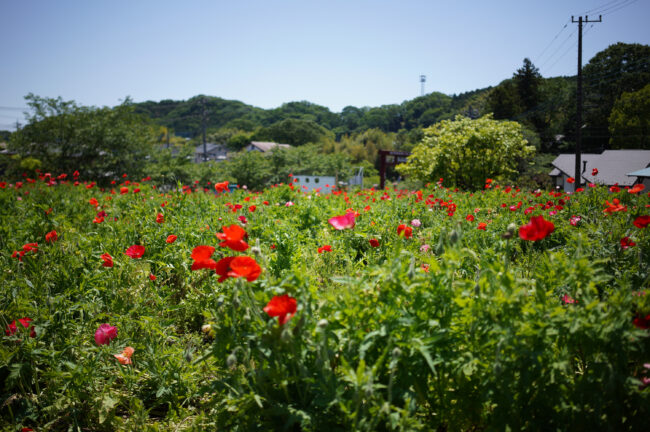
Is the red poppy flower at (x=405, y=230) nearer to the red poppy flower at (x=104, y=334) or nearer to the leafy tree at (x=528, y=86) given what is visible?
the red poppy flower at (x=104, y=334)

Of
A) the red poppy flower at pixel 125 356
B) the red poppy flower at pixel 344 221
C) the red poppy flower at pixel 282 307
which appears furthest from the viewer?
the red poppy flower at pixel 125 356

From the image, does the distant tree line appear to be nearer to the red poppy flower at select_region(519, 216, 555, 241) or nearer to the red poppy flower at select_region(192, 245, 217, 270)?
the red poppy flower at select_region(192, 245, 217, 270)

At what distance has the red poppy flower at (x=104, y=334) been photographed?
78.3 inches

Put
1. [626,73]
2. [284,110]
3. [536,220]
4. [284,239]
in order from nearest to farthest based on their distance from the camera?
[536,220] < [284,239] < [626,73] < [284,110]

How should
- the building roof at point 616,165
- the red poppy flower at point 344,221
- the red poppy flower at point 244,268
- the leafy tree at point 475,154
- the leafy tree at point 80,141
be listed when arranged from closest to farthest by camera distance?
the red poppy flower at point 244,268, the red poppy flower at point 344,221, the leafy tree at point 475,154, the leafy tree at point 80,141, the building roof at point 616,165

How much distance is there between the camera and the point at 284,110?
4099 inches

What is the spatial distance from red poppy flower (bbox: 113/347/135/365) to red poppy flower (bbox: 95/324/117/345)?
103mm

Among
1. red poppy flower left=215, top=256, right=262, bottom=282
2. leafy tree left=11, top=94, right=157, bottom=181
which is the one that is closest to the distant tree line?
leafy tree left=11, top=94, right=157, bottom=181

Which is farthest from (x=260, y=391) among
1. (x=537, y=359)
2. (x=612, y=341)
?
(x=612, y=341)

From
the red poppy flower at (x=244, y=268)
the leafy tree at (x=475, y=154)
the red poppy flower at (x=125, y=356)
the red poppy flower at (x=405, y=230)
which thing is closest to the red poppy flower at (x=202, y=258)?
the red poppy flower at (x=244, y=268)

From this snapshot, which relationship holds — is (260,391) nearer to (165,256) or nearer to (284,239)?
(284,239)

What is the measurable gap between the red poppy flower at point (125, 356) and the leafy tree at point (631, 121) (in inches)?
1552

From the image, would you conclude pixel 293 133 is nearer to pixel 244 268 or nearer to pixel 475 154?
pixel 475 154

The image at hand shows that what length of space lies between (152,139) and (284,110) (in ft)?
284
